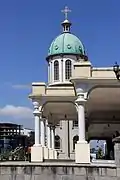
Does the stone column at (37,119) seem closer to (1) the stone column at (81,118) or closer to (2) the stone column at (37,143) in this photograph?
(2) the stone column at (37,143)

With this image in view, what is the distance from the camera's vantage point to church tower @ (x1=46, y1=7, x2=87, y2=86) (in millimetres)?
49938

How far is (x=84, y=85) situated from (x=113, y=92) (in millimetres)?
2288

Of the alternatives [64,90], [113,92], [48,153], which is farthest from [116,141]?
[48,153]

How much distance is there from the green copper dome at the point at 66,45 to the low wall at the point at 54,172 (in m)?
35.3

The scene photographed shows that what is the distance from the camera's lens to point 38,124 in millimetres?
21406

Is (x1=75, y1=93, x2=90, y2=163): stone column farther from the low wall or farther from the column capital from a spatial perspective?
the column capital

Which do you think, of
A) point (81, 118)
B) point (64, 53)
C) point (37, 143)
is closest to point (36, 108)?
point (37, 143)

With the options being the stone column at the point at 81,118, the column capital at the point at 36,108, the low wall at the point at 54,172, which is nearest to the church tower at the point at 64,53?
the column capital at the point at 36,108

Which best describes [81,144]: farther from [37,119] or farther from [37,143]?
[37,143]

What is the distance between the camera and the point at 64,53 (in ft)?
165

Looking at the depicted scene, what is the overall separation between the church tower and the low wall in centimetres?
3411

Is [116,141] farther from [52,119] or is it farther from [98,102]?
[52,119]

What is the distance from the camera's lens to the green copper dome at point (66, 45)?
4997cm

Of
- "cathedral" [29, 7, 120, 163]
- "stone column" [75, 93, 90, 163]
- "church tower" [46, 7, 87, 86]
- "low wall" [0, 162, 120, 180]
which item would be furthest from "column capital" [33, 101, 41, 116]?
"church tower" [46, 7, 87, 86]
